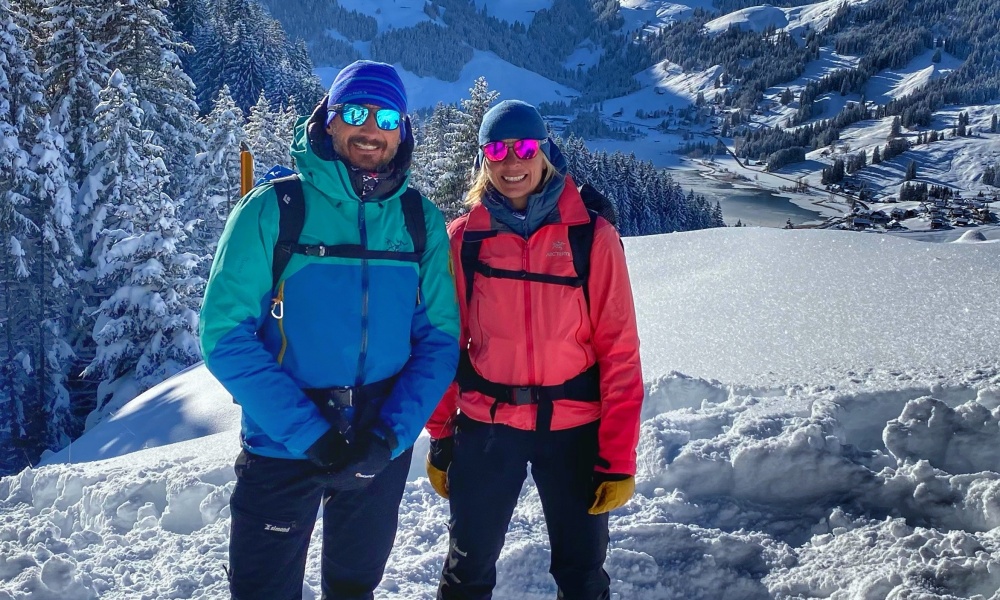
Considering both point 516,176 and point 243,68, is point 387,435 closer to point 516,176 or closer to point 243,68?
point 516,176

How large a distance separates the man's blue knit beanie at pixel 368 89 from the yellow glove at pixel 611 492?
1.61m

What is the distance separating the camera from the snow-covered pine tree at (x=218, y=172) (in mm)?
20484

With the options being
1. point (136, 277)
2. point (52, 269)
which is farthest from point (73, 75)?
point (136, 277)

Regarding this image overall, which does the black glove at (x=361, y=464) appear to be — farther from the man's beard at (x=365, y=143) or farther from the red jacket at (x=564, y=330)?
the man's beard at (x=365, y=143)

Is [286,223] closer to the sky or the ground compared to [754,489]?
closer to the sky

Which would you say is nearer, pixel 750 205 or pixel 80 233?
pixel 80 233

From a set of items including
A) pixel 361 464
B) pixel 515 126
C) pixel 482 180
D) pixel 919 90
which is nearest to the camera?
pixel 361 464

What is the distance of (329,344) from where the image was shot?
220cm

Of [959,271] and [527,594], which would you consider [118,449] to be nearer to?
[527,594]

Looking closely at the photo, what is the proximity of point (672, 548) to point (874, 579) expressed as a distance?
3.14ft

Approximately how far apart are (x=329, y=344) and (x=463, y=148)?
22.6m

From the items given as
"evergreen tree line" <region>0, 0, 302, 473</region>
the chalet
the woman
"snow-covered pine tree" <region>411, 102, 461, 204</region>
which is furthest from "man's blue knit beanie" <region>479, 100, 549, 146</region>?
the chalet

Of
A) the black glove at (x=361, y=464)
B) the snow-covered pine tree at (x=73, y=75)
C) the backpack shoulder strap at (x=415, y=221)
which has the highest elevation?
the snow-covered pine tree at (x=73, y=75)

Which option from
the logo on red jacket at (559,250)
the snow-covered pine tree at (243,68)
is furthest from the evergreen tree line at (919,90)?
the logo on red jacket at (559,250)
